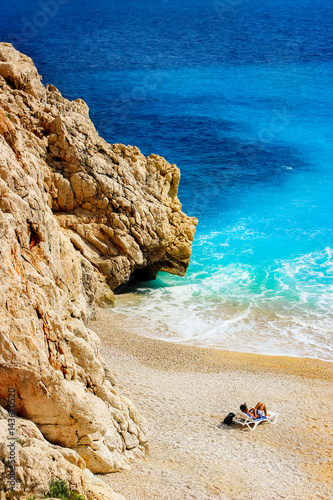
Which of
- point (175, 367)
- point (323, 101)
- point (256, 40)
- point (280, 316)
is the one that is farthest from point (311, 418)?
point (256, 40)

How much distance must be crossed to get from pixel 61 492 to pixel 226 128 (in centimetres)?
5008

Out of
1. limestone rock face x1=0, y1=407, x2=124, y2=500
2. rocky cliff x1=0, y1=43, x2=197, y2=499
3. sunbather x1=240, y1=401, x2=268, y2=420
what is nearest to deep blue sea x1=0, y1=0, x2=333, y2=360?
sunbather x1=240, y1=401, x2=268, y2=420

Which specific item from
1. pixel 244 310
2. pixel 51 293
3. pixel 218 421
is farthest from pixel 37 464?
pixel 244 310

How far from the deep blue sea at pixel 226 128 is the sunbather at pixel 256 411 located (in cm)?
599

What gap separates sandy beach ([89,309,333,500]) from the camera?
11.1 meters

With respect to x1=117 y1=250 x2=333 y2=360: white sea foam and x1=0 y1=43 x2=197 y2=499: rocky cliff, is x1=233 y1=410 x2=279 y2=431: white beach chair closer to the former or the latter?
x1=0 y1=43 x2=197 y2=499: rocky cliff

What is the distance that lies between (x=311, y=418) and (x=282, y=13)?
304ft

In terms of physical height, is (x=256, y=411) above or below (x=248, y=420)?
above

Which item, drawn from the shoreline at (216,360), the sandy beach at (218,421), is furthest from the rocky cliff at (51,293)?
the shoreline at (216,360)

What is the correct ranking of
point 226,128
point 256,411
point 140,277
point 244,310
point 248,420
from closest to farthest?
1. point 248,420
2. point 256,411
3. point 244,310
4. point 140,277
5. point 226,128

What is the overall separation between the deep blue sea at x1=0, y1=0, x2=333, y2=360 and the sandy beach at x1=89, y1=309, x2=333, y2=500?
200cm

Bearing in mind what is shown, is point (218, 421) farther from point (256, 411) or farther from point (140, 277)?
point (140, 277)

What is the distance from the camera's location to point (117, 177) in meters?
24.2

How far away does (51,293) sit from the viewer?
1039cm
